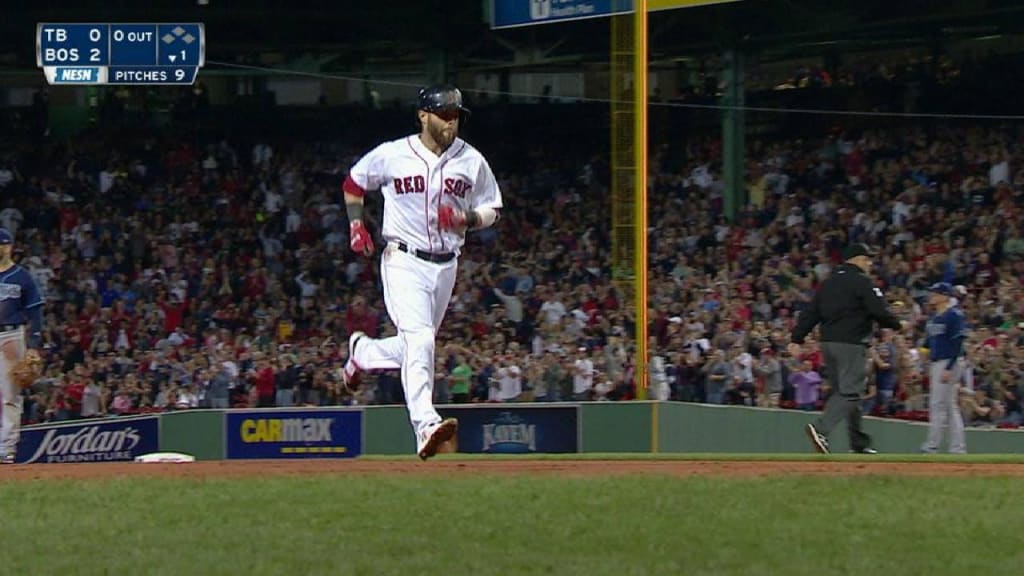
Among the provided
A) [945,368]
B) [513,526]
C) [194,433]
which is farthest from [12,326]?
[194,433]

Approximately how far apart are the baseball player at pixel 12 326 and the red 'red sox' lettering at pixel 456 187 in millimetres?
3911

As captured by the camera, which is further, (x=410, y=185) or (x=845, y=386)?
(x=845, y=386)

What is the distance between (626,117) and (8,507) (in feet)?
48.3

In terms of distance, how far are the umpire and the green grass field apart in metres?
4.51

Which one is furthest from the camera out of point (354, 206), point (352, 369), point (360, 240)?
point (352, 369)

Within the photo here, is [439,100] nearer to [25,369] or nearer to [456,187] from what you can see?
[456,187]

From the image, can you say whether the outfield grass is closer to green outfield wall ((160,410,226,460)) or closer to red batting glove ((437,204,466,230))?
red batting glove ((437,204,466,230))

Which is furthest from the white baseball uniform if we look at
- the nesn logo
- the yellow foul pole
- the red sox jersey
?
the nesn logo

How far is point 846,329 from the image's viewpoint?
13.6 m

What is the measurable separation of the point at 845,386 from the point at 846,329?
1.50ft

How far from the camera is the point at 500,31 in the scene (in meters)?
31.0

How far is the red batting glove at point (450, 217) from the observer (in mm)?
9258

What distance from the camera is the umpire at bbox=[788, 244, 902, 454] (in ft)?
43.9

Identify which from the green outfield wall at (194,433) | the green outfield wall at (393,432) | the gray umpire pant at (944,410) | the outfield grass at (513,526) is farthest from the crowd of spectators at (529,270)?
the outfield grass at (513,526)
